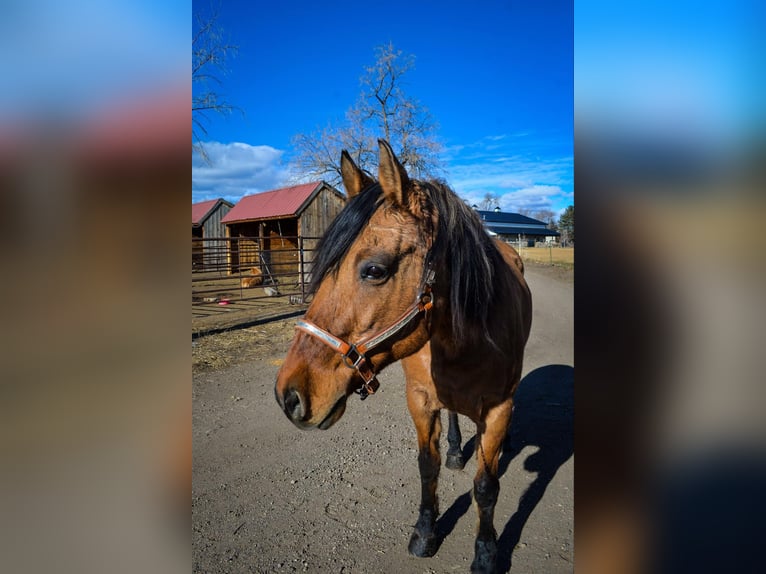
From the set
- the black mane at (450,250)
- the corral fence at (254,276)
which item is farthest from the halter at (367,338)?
the corral fence at (254,276)

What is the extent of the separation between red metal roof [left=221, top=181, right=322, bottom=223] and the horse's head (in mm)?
19600

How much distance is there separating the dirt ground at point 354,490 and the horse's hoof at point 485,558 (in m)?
0.15

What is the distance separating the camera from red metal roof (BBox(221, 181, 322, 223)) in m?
21.2

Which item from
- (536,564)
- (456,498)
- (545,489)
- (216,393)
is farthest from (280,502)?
(216,393)

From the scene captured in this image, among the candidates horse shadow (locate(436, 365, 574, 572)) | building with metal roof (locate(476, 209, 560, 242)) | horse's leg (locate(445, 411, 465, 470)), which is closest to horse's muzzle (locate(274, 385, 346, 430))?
horse shadow (locate(436, 365, 574, 572))

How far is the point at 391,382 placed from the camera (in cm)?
584

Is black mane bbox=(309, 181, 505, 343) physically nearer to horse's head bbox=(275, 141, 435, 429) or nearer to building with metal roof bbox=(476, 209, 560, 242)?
horse's head bbox=(275, 141, 435, 429)

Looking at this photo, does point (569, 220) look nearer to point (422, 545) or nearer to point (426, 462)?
point (426, 462)
